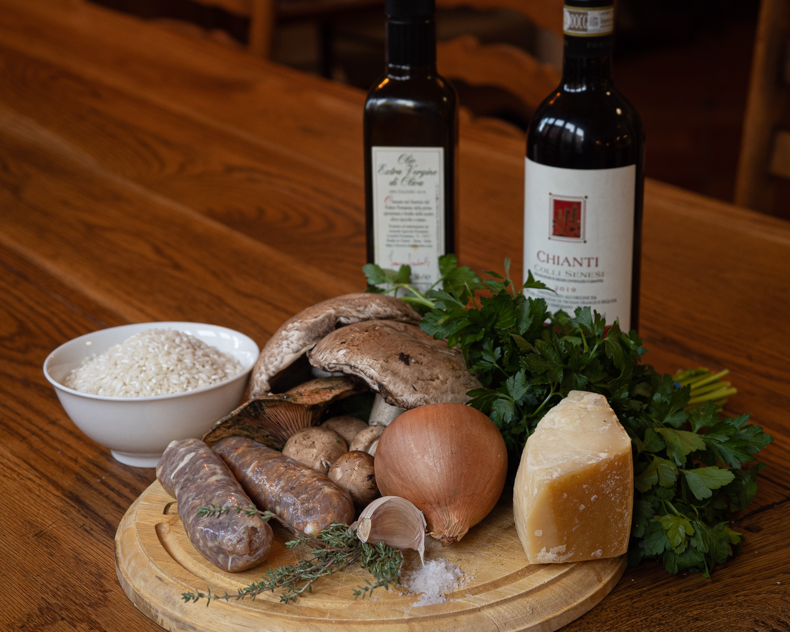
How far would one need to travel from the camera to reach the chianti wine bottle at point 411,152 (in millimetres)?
944

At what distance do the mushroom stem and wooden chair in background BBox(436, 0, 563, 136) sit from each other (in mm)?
1131

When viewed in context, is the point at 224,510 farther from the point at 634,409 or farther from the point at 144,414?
the point at 634,409

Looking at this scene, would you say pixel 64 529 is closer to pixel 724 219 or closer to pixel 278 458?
pixel 278 458

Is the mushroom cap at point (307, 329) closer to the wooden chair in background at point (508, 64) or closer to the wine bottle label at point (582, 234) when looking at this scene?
the wine bottle label at point (582, 234)

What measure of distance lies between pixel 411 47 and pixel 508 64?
3.32 ft

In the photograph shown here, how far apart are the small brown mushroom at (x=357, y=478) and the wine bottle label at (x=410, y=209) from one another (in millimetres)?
334

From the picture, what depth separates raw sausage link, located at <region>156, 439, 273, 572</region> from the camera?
666mm

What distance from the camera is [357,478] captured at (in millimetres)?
743

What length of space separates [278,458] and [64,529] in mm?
208

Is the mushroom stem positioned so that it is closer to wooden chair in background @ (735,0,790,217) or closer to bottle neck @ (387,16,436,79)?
bottle neck @ (387,16,436,79)

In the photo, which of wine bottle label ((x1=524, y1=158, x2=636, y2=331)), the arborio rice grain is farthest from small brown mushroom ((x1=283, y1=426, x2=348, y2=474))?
wine bottle label ((x1=524, y1=158, x2=636, y2=331))

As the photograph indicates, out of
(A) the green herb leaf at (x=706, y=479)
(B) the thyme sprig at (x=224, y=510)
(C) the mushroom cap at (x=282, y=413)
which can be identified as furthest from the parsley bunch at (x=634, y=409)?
(B) the thyme sprig at (x=224, y=510)

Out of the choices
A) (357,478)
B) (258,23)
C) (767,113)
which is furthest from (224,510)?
(258,23)

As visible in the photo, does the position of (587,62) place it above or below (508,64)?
above
